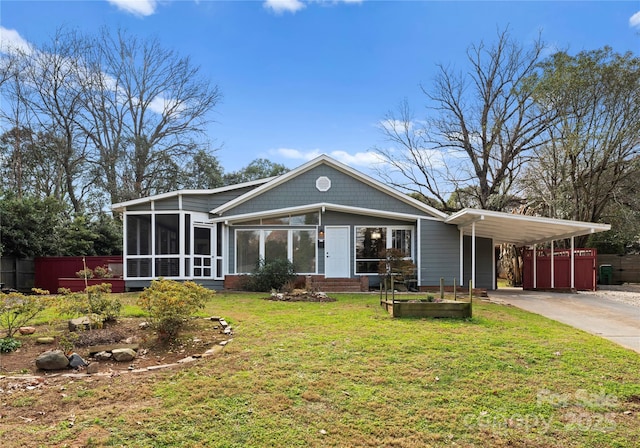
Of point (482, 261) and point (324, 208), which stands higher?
point (324, 208)

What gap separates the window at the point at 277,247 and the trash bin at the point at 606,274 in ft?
49.3

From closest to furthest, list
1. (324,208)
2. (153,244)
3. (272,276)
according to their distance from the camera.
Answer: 1. (272,276)
2. (153,244)
3. (324,208)

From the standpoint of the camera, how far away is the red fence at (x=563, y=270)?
1586 cm

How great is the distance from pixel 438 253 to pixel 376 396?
11746 millimetres

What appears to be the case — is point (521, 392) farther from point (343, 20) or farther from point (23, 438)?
point (343, 20)

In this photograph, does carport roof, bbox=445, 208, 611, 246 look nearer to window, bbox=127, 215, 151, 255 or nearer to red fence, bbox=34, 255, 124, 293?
window, bbox=127, 215, 151, 255

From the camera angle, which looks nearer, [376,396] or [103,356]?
[376,396]

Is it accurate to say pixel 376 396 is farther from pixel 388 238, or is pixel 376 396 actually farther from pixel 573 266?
pixel 573 266

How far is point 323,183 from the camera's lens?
1564 centimetres

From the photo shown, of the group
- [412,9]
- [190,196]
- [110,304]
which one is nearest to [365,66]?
[412,9]

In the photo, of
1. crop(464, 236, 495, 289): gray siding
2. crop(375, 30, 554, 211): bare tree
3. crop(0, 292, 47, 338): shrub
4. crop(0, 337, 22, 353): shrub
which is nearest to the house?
crop(464, 236, 495, 289): gray siding

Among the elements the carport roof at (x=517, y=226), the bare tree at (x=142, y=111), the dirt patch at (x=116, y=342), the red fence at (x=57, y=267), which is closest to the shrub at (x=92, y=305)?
the dirt patch at (x=116, y=342)

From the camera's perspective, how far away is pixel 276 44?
15.1 m

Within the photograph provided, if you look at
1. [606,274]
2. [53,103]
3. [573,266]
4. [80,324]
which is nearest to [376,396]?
[80,324]
